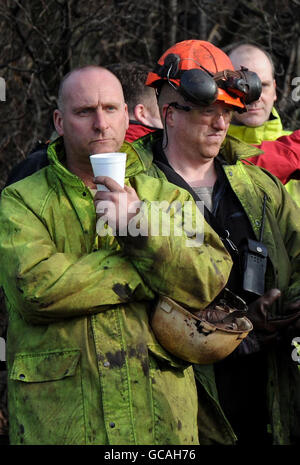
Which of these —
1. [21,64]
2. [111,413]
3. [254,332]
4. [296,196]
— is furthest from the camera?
[21,64]

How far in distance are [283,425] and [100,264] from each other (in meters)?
1.48

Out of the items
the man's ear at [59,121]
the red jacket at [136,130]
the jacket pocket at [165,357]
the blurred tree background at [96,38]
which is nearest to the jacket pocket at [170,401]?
the jacket pocket at [165,357]

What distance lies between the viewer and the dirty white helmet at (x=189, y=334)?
2.97 metres

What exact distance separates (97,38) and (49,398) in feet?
17.2

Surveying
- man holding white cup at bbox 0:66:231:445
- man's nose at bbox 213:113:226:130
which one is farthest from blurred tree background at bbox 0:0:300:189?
man holding white cup at bbox 0:66:231:445

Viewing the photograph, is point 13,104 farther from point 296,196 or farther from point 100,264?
point 100,264

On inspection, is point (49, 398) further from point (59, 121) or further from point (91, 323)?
point (59, 121)

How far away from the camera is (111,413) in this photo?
2889 millimetres

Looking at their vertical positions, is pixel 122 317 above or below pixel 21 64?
below

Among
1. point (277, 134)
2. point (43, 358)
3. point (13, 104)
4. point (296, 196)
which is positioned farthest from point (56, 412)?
point (13, 104)

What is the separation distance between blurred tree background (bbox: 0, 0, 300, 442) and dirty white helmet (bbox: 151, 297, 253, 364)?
4.16 m

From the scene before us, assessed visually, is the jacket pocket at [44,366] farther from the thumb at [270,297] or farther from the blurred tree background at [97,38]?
the blurred tree background at [97,38]

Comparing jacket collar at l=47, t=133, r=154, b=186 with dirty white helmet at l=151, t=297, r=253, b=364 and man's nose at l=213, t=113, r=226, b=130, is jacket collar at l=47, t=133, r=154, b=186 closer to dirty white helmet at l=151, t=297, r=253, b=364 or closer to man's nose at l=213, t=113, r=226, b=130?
dirty white helmet at l=151, t=297, r=253, b=364

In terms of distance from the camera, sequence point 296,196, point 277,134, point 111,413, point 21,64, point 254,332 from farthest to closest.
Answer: point 21,64
point 277,134
point 296,196
point 254,332
point 111,413
